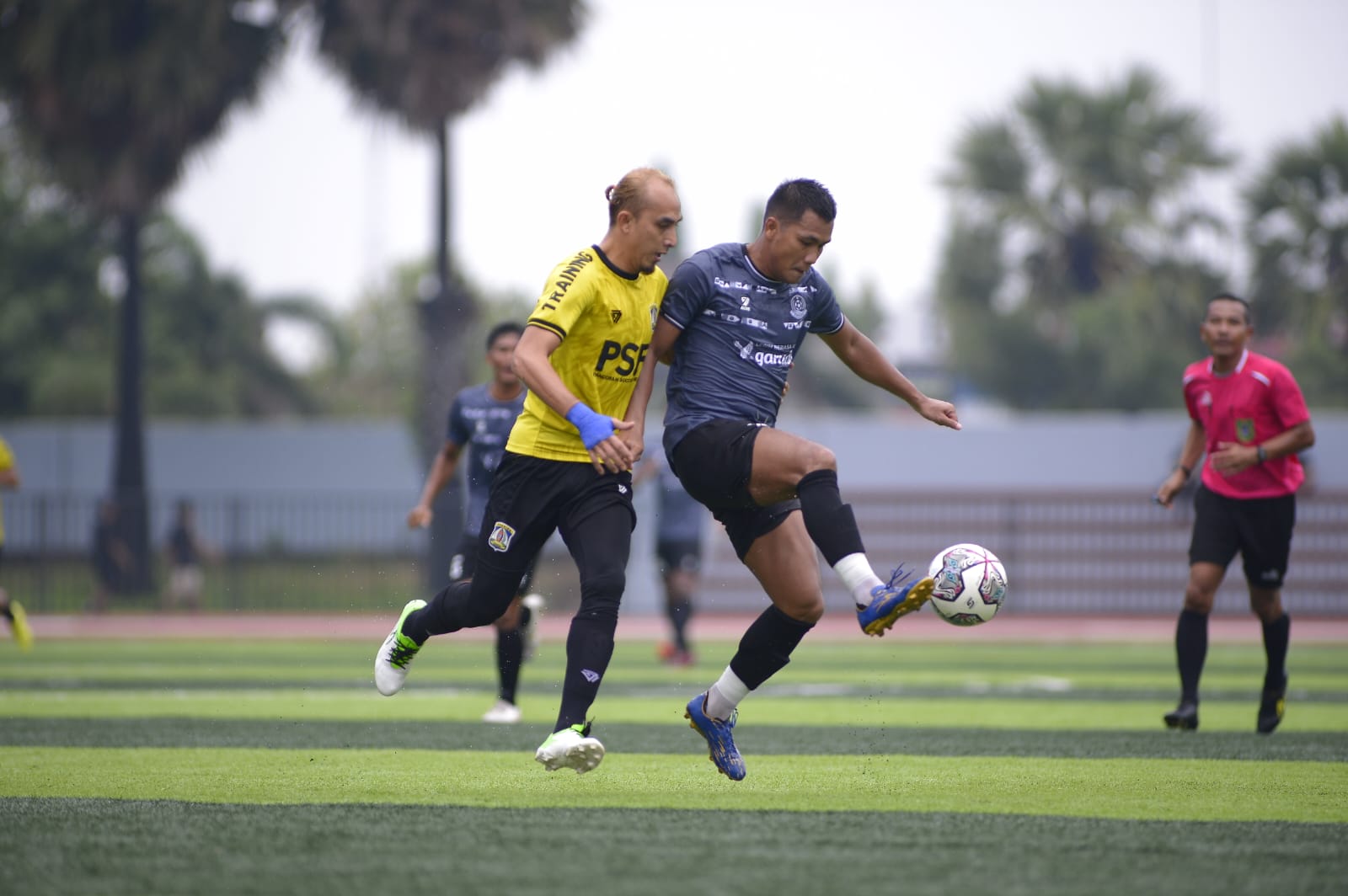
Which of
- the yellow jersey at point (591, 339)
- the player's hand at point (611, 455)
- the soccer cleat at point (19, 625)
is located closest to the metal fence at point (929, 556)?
the soccer cleat at point (19, 625)

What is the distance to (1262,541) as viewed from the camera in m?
8.55

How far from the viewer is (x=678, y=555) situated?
14.9 m

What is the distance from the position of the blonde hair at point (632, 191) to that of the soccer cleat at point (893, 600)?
157 centimetres

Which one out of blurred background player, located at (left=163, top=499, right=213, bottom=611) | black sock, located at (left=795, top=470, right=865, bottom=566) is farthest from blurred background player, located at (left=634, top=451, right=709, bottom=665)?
blurred background player, located at (left=163, top=499, right=213, bottom=611)

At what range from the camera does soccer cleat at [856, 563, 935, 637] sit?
17.5 feet

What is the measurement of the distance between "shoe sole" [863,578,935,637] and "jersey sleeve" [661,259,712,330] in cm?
136

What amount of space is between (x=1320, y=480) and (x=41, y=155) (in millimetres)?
20113

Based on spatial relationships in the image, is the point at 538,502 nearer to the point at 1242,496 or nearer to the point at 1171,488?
the point at 1171,488

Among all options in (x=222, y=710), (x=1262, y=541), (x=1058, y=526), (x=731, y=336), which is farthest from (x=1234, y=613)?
(x=731, y=336)

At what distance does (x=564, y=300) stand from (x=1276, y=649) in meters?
4.82

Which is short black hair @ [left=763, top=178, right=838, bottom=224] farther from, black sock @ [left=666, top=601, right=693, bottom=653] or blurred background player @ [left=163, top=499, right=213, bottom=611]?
blurred background player @ [left=163, top=499, right=213, bottom=611]

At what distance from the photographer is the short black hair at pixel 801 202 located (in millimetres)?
5949

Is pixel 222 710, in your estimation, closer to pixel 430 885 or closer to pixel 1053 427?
pixel 430 885

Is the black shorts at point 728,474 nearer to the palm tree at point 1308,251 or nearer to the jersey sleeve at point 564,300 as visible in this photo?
the jersey sleeve at point 564,300
